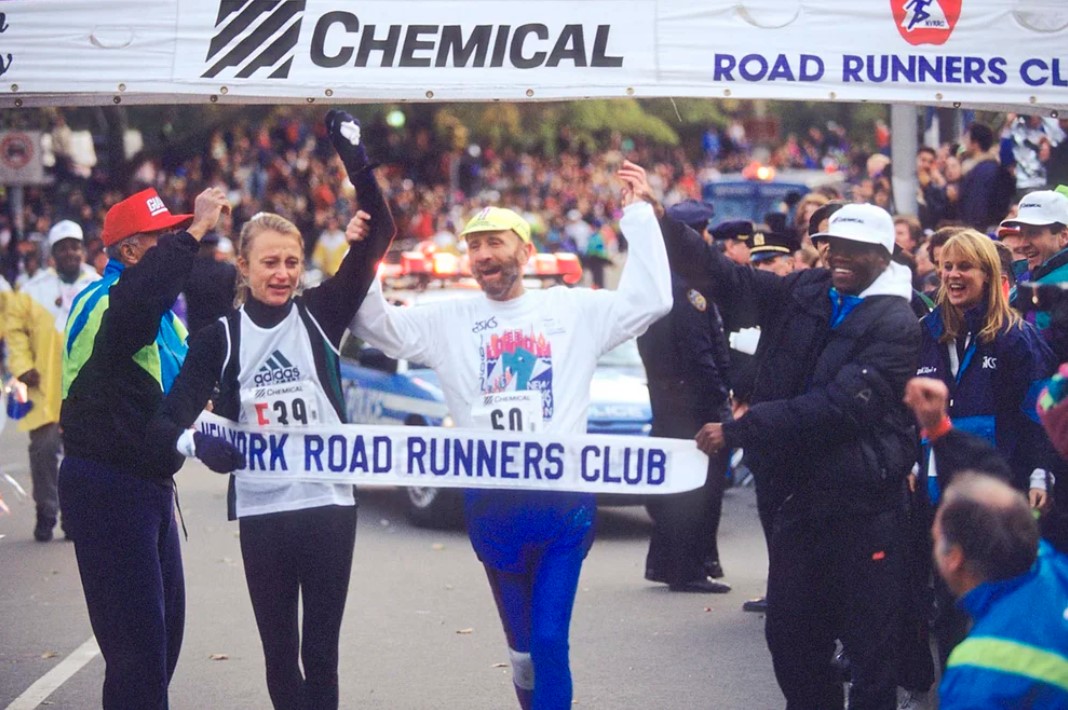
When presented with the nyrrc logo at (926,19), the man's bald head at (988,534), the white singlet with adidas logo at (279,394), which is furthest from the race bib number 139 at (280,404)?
the nyrrc logo at (926,19)

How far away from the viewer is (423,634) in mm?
9273

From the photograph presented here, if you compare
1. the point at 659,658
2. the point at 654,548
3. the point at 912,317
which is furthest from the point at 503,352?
the point at 654,548

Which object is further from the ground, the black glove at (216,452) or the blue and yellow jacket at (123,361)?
the blue and yellow jacket at (123,361)

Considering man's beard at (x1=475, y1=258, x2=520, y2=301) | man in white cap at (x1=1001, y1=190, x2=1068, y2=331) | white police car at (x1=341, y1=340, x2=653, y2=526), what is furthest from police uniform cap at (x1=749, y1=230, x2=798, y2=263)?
man's beard at (x1=475, y1=258, x2=520, y2=301)

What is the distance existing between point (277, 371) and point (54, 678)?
2952mm

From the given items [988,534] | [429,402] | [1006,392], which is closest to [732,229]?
[1006,392]

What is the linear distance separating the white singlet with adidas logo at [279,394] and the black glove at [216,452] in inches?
8.3

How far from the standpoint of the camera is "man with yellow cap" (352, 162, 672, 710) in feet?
19.7

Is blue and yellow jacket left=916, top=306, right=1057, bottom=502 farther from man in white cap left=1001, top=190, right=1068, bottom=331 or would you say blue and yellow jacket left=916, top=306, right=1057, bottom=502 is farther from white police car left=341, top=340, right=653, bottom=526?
white police car left=341, top=340, right=653, bottom=526

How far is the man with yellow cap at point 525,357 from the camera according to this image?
6016 millimetres

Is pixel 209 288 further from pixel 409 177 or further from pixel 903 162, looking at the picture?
pixel 409 177

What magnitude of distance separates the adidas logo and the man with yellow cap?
0.31 metres

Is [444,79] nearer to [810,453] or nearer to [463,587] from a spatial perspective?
[810,453]

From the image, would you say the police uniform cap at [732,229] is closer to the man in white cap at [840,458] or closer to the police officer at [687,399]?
the police officer at [687,399]
